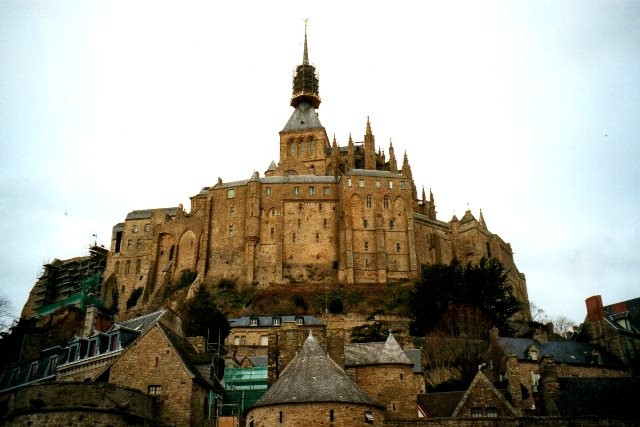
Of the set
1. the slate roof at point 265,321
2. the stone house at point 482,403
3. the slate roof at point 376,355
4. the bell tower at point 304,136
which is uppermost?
the bell tower at point 304,136

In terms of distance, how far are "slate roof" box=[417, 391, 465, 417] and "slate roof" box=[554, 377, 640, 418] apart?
4875 millimetres

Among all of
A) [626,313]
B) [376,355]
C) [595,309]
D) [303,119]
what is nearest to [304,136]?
[303,119]

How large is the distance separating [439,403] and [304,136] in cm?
7415

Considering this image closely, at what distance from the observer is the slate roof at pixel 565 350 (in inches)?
1923

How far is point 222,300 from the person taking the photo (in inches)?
3140

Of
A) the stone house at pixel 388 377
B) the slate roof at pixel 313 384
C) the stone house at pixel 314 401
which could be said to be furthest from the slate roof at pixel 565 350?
the stone house at pixel 314 401

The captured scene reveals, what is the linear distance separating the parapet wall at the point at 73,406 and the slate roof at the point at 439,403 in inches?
560

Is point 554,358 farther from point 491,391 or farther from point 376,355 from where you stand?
point 376,355

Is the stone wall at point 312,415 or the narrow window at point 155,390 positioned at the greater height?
the narrow window at point 155,390

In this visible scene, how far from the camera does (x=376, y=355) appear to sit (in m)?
31.9

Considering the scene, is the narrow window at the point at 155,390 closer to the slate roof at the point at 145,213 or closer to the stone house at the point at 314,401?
the stone house at the point at 314,401

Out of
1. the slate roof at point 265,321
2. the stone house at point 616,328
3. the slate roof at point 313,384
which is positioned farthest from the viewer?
the slate roof at point 265,321

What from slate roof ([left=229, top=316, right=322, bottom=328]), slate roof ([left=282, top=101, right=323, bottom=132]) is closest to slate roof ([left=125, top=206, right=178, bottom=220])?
slate roof ([left=282, top=101, right=323, bottom=132])

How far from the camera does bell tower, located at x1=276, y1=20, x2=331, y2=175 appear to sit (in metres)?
101
